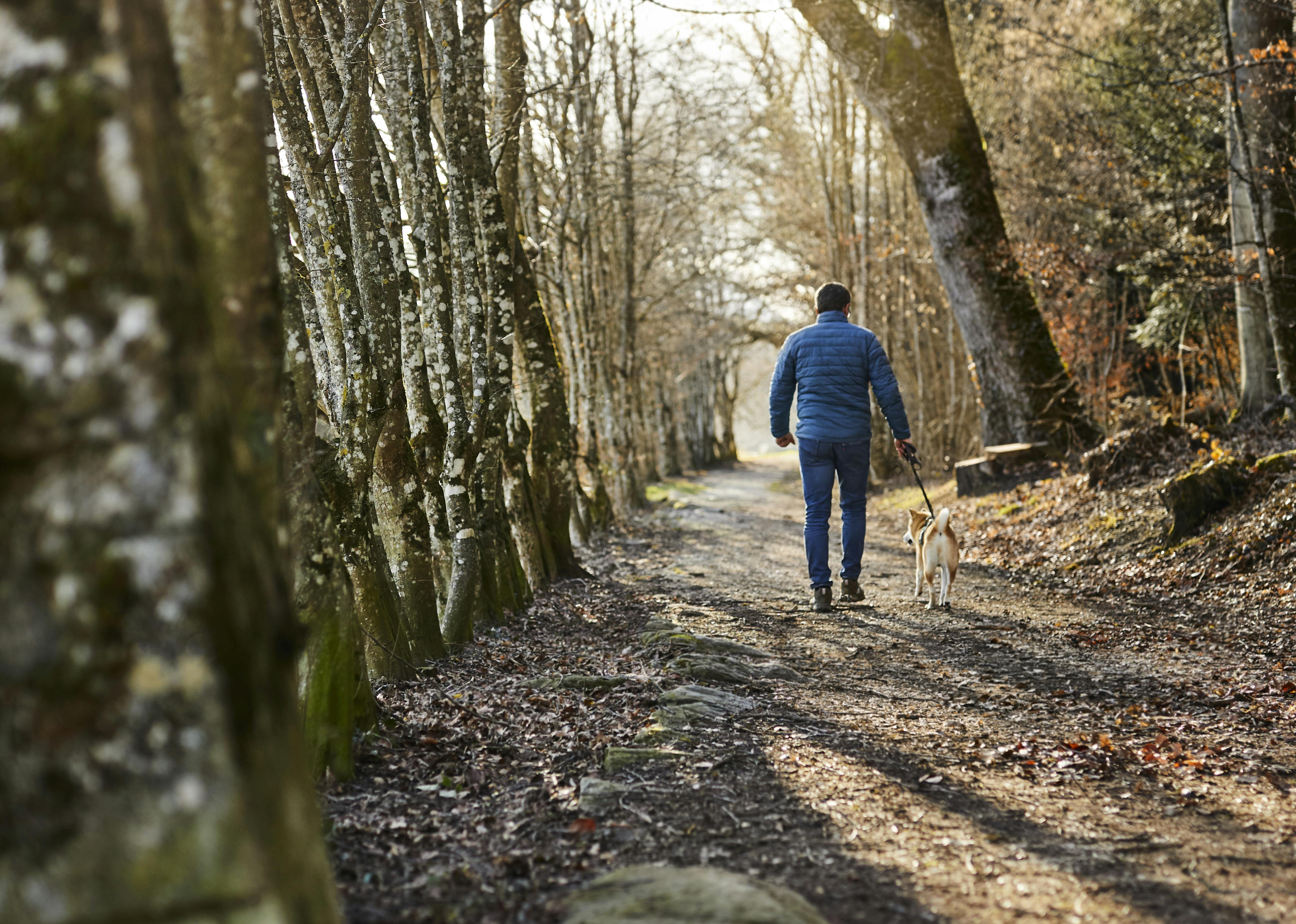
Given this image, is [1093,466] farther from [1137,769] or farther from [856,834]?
[856,834]

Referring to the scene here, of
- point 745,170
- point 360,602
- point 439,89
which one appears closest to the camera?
point 360,602

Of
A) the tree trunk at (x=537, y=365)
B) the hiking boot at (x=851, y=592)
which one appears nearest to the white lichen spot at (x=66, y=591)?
the hiking boot at (x=851, y=592)

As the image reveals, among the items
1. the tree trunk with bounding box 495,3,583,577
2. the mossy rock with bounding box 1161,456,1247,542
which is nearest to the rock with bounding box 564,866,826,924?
the mossy rock with bounding box 1161,456,1247,542

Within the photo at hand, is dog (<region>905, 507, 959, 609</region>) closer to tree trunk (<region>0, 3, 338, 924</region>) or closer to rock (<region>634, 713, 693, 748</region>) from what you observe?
rock (<region>634, 713, 693, 748</region>)

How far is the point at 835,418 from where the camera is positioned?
8.46 metres

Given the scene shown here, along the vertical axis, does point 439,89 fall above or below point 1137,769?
above

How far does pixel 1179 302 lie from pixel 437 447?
41.2ft

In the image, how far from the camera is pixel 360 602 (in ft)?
19.4

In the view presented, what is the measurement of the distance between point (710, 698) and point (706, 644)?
1366 millimetres

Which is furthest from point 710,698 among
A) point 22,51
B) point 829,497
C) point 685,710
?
point 22,51

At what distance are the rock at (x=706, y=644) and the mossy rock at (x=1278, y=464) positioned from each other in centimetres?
509

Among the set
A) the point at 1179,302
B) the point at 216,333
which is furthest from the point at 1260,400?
the point at 216,333

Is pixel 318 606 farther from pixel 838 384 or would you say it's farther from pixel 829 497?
pixel 838 384

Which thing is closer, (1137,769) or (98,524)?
(98,524)
